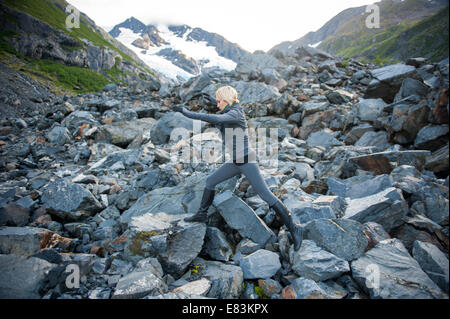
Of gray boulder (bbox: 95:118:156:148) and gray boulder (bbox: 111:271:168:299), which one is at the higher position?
gray boulder (bbox: 95:118:156:148)

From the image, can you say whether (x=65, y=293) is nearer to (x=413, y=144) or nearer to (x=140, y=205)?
(x=140, y=205)

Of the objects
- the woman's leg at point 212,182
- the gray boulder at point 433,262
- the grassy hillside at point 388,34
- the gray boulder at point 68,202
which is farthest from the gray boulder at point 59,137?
the grassy hillside at point 388,34

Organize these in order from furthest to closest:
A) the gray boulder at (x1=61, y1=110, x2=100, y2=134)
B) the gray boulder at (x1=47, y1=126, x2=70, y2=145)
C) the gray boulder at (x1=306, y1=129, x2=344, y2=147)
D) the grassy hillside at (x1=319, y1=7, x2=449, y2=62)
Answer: the grassy hillside at (x1=319, y1=7, x2=449, y2=62) < the gray boulder at (x1=61, y1=110, x2=100, y2=134) < the gray boulder at (x1=47, y1=126, x2=70, y2=145) < the gray boulder at (x1=306, y1=129, x2=344, y2=147)

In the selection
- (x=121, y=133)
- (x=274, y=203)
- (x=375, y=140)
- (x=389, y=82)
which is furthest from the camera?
(x=121, y=133)

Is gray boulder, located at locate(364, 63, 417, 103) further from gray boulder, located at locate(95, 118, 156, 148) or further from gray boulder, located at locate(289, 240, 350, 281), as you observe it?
gray boulder, located at locate(95, 118, 156, 148)

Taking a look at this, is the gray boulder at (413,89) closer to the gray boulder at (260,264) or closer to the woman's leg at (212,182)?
the woman's leg at (212,182)

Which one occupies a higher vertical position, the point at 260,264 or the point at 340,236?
the point at 340,236

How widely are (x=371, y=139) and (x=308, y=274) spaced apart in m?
7.74

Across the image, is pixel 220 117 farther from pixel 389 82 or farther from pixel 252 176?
pixel 389 82

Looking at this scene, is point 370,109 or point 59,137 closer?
point 370,109

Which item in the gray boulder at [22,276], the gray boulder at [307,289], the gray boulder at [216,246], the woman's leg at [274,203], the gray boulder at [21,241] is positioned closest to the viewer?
the gray boulder at [307,289]

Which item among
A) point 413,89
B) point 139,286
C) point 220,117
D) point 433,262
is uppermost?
point 413,89

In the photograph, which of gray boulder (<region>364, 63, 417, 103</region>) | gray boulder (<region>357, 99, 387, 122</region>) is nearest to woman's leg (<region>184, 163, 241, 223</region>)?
gray boulder (<region>357, 99, 387, 122</region>)

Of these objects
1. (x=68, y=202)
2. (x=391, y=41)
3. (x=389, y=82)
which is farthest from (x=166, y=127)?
(x=391, y=41)
